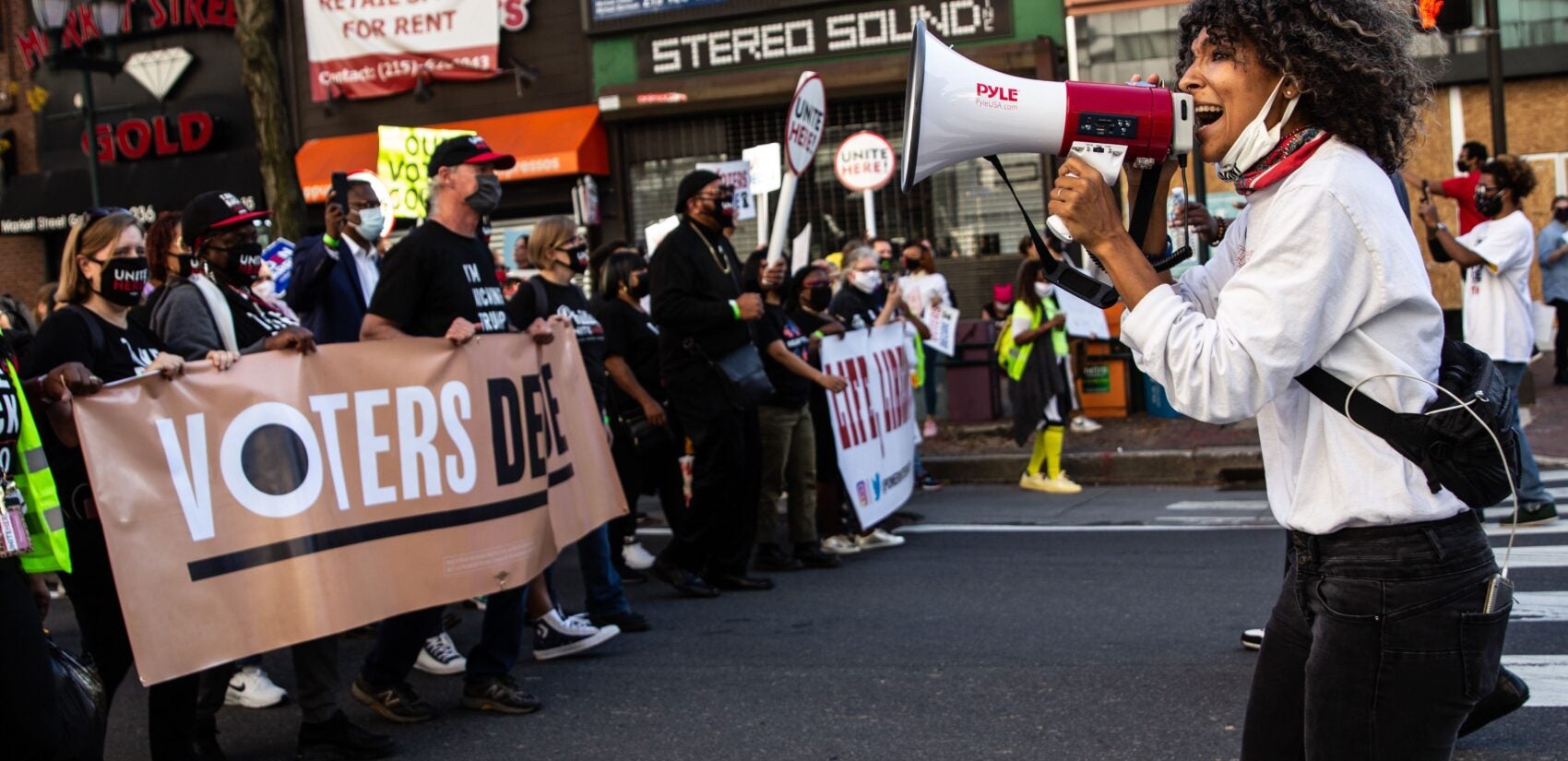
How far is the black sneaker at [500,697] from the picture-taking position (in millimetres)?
5699

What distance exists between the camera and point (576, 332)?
7.42m

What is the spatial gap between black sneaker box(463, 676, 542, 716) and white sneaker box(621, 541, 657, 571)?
280 cm

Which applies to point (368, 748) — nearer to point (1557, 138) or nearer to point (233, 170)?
point (1557, 138)

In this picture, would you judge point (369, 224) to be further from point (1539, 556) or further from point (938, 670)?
point (1539, 556)

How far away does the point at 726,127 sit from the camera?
20.4 metres

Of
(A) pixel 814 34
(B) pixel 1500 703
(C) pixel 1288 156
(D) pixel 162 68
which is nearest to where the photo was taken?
(C) pixel 1288 156

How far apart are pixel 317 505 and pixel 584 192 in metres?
13.1

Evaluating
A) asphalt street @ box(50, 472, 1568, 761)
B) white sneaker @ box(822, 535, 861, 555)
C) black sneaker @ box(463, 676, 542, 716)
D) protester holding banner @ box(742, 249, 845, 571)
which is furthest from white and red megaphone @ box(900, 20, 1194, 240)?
white sneaker @ box(822, 535, 861, 555)

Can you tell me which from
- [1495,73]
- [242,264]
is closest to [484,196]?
[242,264]

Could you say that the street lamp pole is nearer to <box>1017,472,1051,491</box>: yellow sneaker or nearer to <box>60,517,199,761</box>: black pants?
<box>1017,472,1051,491</box>: yellow sneaker

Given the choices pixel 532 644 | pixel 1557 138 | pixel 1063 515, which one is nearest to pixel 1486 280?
pixel 1063 515

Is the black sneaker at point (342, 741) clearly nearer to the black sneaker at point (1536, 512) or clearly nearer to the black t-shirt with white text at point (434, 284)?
the black t-shirt with white text at point (434, 284)

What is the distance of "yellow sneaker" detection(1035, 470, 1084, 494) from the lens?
1112 centimetres

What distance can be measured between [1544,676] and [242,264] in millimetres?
4842
